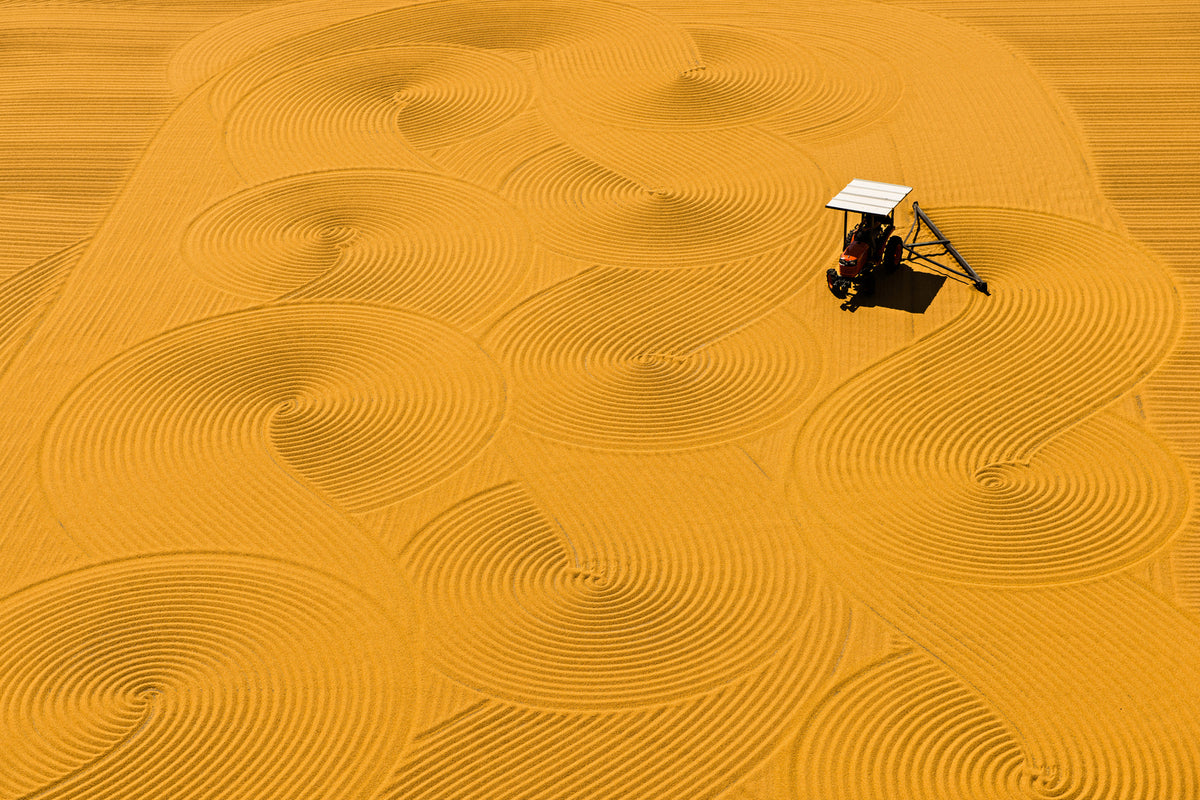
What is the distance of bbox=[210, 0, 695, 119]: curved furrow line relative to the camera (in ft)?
81.9

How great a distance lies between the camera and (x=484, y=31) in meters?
25.9

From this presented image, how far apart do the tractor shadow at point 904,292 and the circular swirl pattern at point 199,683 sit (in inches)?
376

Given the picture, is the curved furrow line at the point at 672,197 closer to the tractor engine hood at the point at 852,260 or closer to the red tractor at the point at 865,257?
the red tractor at the point at 865,257

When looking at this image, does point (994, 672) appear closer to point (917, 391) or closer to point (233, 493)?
point (917, 391)

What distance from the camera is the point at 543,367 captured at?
55.0 feet

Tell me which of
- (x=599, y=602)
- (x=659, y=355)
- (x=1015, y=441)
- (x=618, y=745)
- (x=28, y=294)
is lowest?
(x=618, y=745)

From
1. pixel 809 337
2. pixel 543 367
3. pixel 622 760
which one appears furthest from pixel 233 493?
pixel 809 337

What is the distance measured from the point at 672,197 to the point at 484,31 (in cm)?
889

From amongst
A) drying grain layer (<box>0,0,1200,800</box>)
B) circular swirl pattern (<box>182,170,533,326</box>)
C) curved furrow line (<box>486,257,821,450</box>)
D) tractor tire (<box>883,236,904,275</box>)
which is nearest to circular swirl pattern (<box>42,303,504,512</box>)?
drying grain layer (<box>0,0,1200,800</box>)

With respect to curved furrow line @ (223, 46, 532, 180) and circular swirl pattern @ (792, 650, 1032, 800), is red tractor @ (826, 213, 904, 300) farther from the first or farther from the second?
curved furrow line @ (223, 46, 532, 180)

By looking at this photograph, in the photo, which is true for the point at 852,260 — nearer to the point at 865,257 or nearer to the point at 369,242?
the point at 865,257

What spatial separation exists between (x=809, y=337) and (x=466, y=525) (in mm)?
6476

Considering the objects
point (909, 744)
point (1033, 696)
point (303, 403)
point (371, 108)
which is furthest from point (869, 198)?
point (371, 108)

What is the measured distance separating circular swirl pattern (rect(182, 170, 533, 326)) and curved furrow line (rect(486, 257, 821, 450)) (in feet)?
4.53
